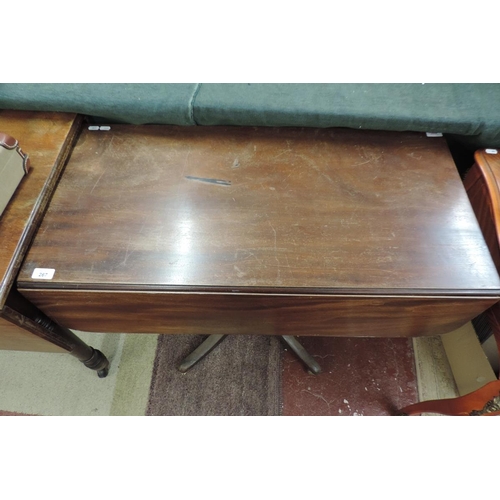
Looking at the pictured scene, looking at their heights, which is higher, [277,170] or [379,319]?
[277,170]

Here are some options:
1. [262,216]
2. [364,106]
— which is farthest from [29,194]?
[364,106]

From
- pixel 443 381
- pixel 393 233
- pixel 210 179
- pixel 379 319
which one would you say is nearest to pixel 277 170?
pixel 210 179

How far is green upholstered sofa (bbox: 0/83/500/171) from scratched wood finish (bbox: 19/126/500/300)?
5 centimetres

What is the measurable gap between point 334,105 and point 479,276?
492 mm

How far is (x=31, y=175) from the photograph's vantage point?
2.64 ft

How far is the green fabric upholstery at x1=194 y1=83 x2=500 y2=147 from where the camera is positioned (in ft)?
2.77

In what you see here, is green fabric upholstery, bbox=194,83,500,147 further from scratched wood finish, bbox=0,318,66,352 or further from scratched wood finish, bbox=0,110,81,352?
scratched wood finish, bbox=0,318,66,352

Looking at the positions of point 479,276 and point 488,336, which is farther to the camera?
point 488,336

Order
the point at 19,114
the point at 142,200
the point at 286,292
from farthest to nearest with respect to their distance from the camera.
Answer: the point at 19,114 < the point at 142,200 < the point at 286,292

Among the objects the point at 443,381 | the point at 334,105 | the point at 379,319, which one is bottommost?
the point at 443,381

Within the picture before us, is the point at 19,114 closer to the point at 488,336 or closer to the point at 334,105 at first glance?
the point at 334,105

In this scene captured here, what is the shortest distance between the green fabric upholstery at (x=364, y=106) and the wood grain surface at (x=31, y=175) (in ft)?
1.12

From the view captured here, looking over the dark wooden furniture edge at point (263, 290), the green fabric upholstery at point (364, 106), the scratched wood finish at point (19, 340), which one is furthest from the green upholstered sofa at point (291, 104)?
the scratched wood finish at point (19, 340)

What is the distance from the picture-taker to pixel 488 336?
0.98 metres
